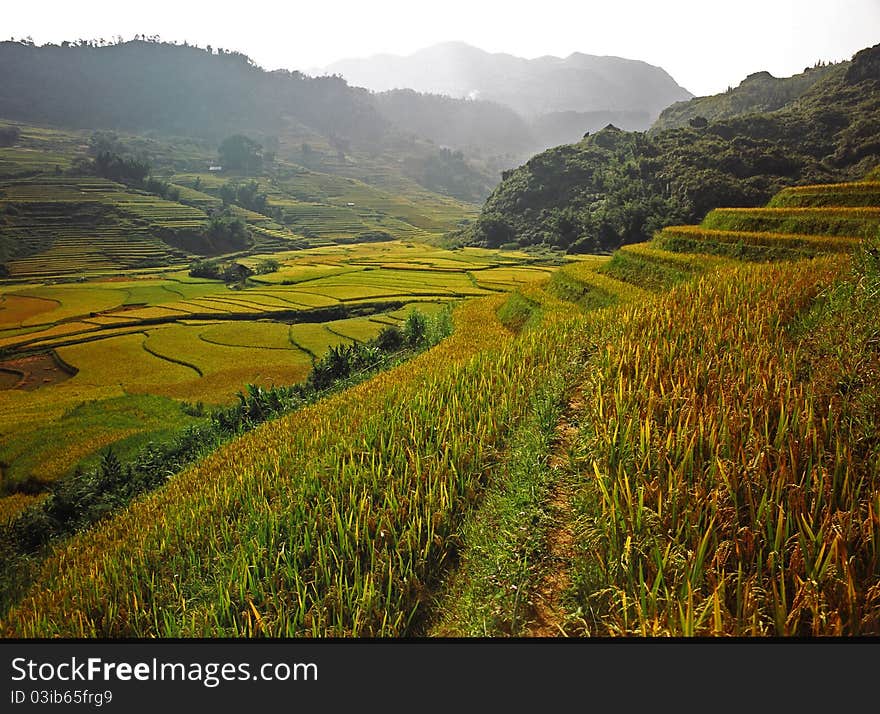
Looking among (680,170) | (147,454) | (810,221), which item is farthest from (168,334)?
(680,170)

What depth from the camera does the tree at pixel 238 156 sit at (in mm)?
106438

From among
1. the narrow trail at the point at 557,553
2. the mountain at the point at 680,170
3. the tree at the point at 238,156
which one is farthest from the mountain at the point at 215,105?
the narrow trail at the point at 557,553

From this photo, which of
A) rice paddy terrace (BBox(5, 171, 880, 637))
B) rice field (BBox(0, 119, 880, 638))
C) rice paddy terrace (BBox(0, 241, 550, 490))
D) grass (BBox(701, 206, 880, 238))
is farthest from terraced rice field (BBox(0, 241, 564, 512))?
grass (BBox(701, 206, 880, 238))

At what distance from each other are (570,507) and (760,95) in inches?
3963

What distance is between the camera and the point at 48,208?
37125 millimetres

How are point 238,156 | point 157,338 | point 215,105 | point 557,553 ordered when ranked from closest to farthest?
point 557,553 < point 157,338 < point 238,156 < point 215,105

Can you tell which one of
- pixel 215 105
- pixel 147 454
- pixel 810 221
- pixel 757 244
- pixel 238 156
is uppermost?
pixel 215 105

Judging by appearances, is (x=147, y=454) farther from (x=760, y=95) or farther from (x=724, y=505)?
(x=760, y=95)

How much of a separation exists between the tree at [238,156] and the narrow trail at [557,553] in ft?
403

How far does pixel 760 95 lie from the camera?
74.7 meters

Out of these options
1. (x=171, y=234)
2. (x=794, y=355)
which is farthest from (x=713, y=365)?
(x=171, y=234)

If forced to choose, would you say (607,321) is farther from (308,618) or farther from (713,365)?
(308,618)

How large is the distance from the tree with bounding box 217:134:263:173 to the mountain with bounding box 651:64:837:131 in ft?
310

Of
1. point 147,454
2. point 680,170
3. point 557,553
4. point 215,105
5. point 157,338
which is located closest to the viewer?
point 557,553
